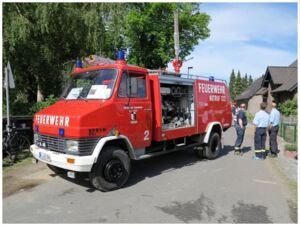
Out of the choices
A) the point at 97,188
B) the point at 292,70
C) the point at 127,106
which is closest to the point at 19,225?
the point at 97,188

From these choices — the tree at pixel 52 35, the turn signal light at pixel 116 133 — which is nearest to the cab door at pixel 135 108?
the turn signal light at pixel 116 133

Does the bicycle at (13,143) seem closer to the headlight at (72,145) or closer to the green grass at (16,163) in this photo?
the green grass at (16,163)

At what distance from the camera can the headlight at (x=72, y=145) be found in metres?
5.23

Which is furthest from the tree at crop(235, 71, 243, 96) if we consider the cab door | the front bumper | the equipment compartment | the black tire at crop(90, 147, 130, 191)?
the front bumper

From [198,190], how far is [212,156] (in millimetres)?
3320

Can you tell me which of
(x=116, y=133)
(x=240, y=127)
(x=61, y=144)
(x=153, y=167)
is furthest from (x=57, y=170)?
(x=240, y=127)

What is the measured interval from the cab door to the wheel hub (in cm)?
58

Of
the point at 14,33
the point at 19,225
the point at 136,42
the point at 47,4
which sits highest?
the point at 136,42

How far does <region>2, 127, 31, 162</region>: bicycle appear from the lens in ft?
25.7

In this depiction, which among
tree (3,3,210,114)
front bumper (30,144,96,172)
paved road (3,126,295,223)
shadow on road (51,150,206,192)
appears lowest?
paved road (3,126,295,223)

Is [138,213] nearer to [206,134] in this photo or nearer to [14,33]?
[206,134]

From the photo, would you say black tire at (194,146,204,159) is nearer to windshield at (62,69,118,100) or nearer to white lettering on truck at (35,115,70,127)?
windshield at (62,69,118,100)

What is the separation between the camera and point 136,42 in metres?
30.4

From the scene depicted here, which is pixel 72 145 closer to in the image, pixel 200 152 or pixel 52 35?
pixel 200 152
